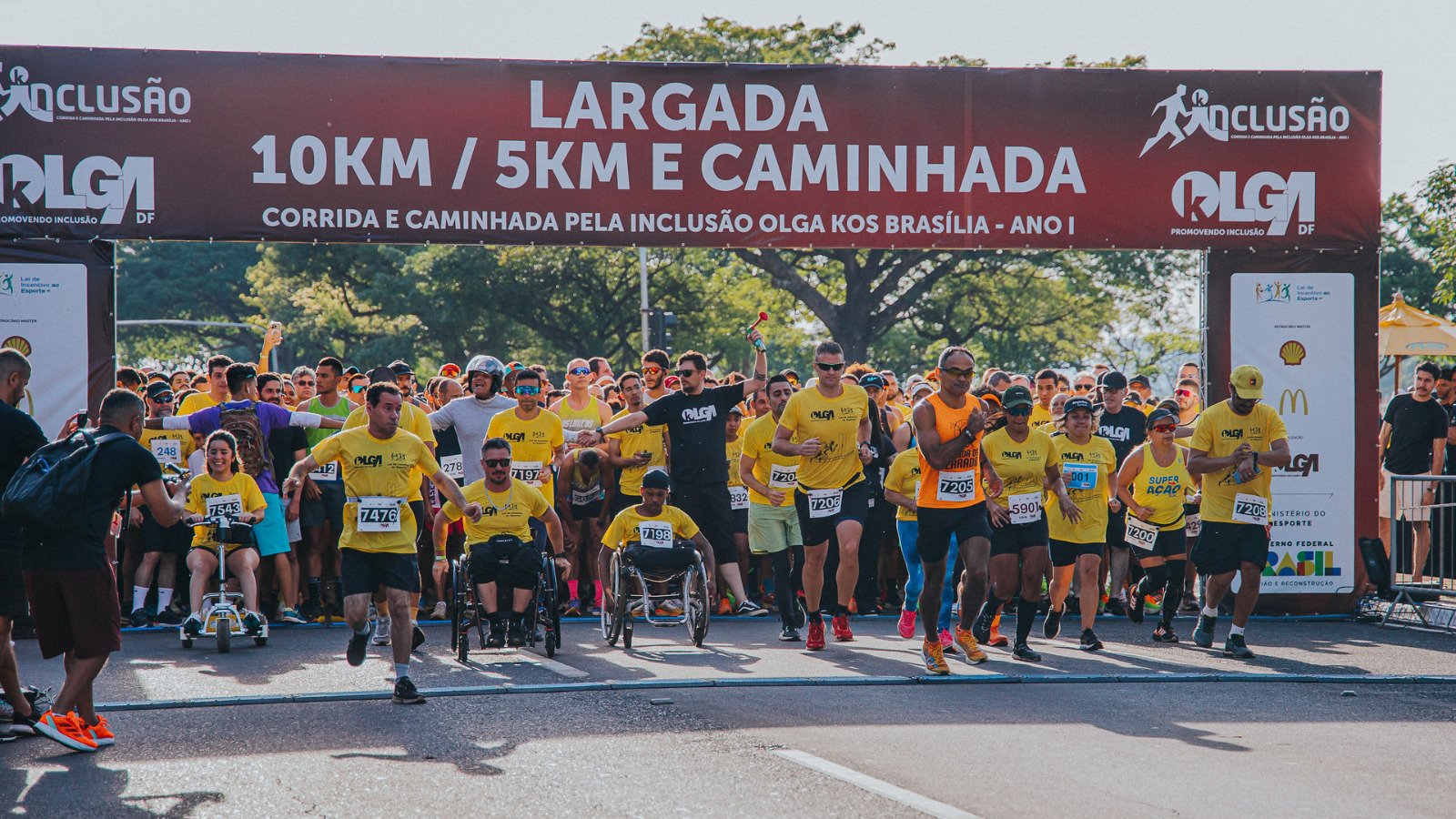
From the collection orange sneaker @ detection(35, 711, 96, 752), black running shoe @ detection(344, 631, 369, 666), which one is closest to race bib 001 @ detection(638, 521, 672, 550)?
black running shoe @ detection(344, 631, 369, 666)

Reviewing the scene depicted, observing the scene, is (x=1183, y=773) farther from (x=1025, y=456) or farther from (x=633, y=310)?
(x=633, y=310)

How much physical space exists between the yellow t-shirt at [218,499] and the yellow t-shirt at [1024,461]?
5963 mm

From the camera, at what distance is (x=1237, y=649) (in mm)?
11828

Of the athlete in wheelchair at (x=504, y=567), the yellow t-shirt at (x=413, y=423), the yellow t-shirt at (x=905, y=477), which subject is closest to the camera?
the athlete in wheelchair at (x=504, y=567)

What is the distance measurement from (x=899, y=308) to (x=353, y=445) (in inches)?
1511

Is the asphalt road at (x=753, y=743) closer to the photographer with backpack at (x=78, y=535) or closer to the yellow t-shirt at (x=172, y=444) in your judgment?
the photographer with backpack at (x=78, y=535)

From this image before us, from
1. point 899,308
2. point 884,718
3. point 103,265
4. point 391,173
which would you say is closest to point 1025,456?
point 884,718

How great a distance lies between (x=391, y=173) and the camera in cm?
1387

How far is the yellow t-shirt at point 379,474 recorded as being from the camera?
959 centimetres

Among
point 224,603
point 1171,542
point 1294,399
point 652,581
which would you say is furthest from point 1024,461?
point 224,603

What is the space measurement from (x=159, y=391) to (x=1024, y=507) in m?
7.64

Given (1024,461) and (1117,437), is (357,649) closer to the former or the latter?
(1024,461)

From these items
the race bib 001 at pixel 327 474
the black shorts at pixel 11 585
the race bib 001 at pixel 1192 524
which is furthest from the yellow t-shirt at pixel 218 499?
the race bib 001 at pixel 1192 524

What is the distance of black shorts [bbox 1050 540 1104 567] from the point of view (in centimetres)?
1251
